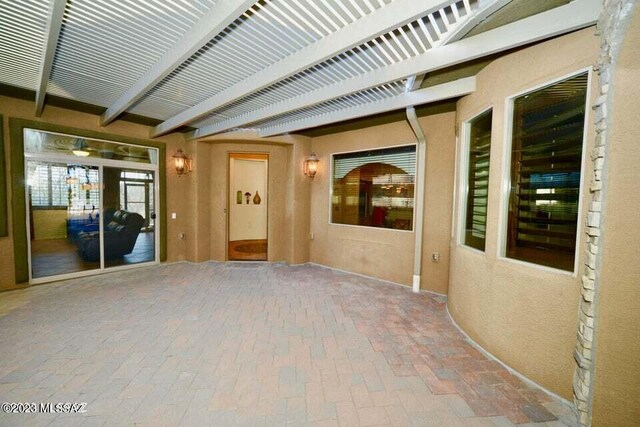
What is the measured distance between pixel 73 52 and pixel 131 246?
411 centimetres

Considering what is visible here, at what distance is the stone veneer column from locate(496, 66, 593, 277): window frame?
14 cm

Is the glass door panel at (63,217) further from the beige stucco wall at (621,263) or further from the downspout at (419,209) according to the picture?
the beige stucco wall at (621,263)

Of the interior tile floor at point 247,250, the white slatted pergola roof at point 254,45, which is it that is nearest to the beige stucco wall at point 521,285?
the white slatted pergola roof at point 254,45

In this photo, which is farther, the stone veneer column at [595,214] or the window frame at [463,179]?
the window frame at [463,179]

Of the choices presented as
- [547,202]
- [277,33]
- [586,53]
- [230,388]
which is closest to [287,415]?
[230,388]

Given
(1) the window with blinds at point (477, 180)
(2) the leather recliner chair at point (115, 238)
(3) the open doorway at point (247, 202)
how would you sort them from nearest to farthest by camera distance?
(1) the window with blinds at point (477, 180)
(2) the leather recliner chair at point (115, 238)
(3) the open doorway at point (247, 202)

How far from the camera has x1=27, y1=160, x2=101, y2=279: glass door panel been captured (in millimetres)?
4410

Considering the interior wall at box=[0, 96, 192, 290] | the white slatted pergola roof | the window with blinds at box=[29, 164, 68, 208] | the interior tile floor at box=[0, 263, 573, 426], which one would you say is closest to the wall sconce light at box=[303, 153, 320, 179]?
the white slatted pergola roof

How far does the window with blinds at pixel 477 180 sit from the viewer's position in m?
2.99

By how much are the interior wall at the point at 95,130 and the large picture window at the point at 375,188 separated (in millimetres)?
3608

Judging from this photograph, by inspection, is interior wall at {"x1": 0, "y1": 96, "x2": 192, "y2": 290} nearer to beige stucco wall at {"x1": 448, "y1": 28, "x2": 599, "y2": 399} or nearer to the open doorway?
the open doorway

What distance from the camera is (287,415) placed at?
1838 millimetres

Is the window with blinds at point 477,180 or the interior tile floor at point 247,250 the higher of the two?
the window with blinds at point 477,180

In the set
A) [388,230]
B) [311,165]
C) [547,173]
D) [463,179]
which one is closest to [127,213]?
[311,165]
